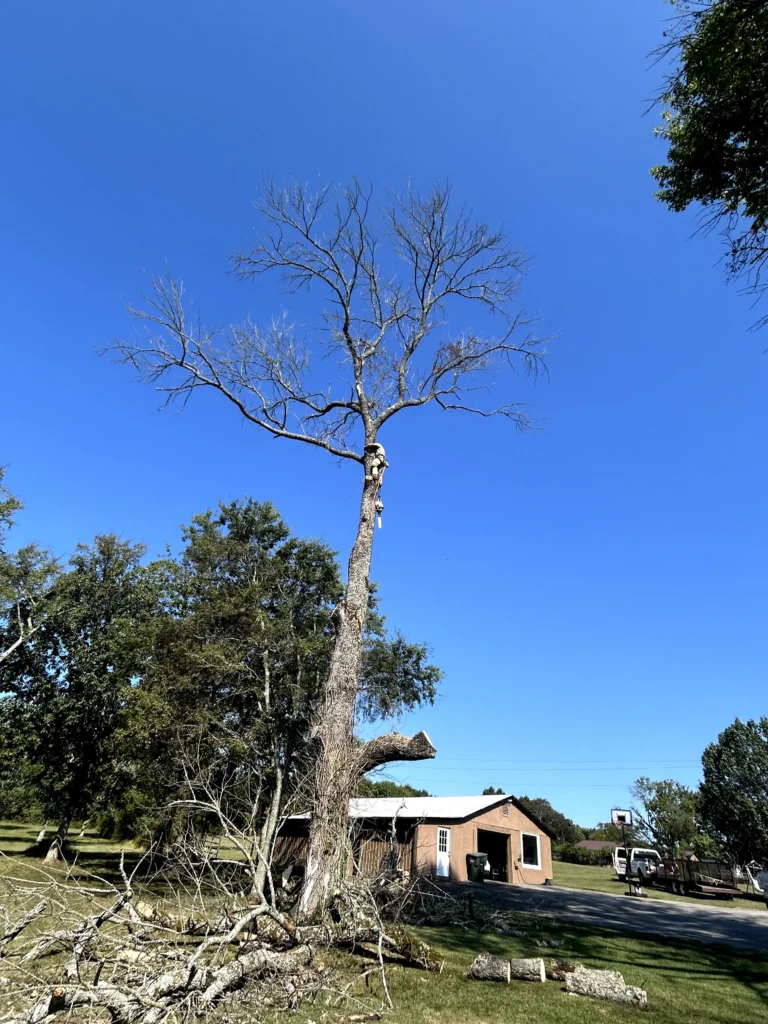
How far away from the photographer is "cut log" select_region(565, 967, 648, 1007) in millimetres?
5938

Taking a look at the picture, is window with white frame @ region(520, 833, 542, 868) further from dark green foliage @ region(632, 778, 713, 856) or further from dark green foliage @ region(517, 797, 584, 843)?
dark green foliage @ region(517, 797, 584, 843)

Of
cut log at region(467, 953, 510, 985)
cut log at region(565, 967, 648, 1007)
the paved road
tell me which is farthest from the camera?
the paved road

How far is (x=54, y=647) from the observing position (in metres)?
23.0

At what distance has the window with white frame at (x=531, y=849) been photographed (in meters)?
28.3

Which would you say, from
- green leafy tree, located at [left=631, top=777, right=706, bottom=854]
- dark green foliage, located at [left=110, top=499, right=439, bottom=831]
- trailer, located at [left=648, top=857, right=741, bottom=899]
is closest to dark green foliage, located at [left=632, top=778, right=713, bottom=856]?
green leafy tree, located at [left=631, top=777, right=706, bottom=854]

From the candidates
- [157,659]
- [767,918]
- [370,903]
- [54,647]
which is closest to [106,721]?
[54,647]

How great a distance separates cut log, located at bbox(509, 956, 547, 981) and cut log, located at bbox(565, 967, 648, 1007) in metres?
0.31

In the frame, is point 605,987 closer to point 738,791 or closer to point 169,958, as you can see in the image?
point 169,958

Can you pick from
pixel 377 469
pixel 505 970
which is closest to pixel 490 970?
pixel 505 970

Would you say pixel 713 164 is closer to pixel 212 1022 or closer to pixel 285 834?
pixel 212 1022

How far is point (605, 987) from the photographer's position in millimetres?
6184

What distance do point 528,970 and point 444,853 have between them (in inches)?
779

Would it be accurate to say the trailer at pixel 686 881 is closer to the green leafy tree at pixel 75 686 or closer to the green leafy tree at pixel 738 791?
the green leafy tree at pixel 738 791

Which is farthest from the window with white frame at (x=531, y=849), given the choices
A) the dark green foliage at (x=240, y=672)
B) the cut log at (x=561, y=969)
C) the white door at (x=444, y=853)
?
the cut log at (x=561, y=969)
